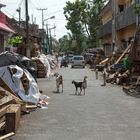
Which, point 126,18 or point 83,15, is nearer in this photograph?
point 126,18

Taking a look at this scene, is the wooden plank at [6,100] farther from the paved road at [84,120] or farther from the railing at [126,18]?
the railing at [126,18]

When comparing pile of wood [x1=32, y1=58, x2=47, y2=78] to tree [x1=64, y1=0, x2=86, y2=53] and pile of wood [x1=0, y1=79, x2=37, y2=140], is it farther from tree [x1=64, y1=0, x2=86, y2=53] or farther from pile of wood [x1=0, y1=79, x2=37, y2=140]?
→ tree [x1=64, y1=0, x2=86, y2=53]

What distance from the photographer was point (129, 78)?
30656 millimetres

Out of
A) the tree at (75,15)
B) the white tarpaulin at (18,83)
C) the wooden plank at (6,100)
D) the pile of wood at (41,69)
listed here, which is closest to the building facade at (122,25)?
the pile of wood at (41,69)

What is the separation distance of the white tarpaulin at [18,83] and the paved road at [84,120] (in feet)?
2.53

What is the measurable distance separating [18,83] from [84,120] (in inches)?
169

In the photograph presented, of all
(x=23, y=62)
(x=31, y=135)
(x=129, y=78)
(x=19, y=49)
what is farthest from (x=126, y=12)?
(x=31, y=135)

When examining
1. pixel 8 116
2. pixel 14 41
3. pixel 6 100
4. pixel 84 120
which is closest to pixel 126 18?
pixel 14 41

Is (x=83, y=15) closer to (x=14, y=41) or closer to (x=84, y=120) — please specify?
(x=14, y=41)

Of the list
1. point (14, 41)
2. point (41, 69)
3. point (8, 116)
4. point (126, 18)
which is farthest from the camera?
point (14, 41)

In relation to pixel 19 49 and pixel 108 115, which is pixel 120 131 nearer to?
pixel 108 115

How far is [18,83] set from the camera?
720 inches

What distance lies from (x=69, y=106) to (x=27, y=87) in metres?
1.74

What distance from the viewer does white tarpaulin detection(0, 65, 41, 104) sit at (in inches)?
712
